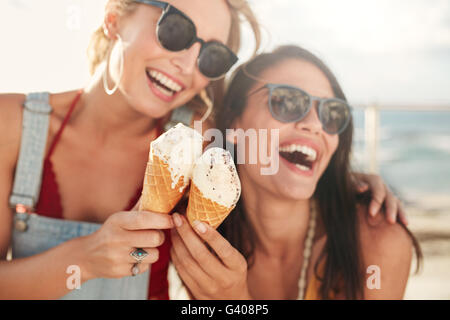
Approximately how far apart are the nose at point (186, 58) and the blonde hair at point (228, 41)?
1.12ft

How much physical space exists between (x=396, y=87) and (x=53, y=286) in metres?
25.4

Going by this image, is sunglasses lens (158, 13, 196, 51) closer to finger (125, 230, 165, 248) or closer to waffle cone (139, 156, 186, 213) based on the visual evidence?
waffle cone (139, 156, 186, 213)

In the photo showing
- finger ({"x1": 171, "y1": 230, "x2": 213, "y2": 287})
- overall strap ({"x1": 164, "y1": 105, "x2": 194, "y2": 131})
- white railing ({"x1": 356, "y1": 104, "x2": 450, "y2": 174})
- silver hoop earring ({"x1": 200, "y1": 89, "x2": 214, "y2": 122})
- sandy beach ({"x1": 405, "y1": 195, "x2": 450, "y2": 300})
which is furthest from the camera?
white railing ({"x1": 356, "y1": 104, "x2": 450, "y2": 174})

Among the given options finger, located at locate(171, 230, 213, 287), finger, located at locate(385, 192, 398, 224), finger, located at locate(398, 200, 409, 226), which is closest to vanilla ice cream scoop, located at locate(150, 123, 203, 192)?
finger, located at locate(171, 230, 213, 287)

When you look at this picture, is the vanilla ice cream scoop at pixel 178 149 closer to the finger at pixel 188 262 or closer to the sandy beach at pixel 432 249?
the finger at pixel 188 262

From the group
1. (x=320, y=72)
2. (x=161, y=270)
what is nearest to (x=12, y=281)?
(x=161, y=270)

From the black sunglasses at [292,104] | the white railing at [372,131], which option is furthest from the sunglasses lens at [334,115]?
the white railing at [372,131]

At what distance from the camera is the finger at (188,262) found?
4.93 ft

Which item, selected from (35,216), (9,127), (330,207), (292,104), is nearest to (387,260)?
(330,207)

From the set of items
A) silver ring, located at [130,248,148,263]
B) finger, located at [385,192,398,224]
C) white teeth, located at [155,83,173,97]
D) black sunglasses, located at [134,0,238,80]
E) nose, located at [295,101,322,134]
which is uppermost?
black sunglasses, located at [134,0,238,80]

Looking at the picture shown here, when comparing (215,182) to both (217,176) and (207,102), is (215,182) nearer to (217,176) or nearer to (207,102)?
(217,176)

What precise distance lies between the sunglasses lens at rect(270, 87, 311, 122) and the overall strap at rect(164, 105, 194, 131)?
0.51 meters

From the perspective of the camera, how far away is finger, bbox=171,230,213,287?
150cm

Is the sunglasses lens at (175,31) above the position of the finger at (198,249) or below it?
above
